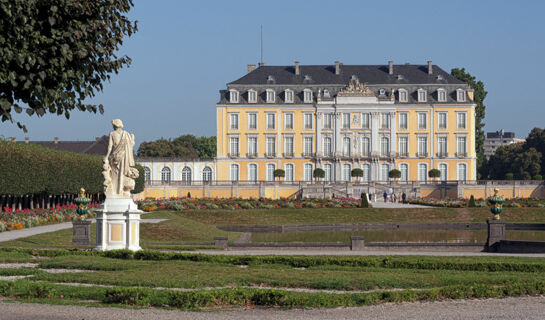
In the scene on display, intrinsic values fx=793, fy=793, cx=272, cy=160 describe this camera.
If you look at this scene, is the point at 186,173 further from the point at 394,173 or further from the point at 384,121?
the point at 394,173

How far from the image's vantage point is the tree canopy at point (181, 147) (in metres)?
89.7

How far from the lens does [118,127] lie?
17.2 metres

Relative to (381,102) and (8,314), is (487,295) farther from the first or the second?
(381,102)

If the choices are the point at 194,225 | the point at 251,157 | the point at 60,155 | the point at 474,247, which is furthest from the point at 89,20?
the point at 251,157

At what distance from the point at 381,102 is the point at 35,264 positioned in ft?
185

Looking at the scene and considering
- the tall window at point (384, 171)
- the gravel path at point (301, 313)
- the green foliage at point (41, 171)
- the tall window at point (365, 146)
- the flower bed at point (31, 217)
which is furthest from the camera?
the tall window at point (365, 146)

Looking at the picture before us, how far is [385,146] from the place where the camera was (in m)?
69.0

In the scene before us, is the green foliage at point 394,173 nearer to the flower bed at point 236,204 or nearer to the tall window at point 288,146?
the tall window at point 288,146

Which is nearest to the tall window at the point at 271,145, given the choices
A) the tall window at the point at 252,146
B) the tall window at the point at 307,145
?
the tall window at the point at 252,146

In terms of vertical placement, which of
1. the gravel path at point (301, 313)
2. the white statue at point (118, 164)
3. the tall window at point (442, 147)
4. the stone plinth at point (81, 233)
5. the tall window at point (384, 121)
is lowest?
the gravel path at point (301, 313)

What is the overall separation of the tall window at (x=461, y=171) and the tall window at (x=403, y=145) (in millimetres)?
4552

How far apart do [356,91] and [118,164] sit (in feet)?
175

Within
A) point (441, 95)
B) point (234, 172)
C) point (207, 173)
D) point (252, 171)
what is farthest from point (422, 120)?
point (207, 173)

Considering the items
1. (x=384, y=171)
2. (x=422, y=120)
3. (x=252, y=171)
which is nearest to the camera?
(x=384, y=171)
